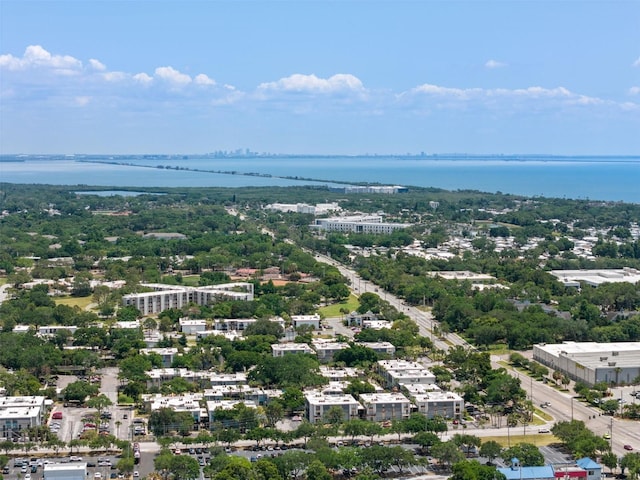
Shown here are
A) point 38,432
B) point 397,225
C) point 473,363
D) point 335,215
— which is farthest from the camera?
point 335,215

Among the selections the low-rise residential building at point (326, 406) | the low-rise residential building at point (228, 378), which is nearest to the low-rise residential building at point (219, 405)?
the low-rise residential building at point (326, 406)

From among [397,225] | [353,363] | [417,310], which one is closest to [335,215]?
[397,225]

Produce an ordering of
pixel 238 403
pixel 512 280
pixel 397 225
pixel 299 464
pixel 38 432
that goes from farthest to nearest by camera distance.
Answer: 1. pixel 397 225
2. pixel 512 280
3. pixel 238 403
4. pixel 38 432
5. pixel 299 464

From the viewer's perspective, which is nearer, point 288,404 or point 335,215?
point 288,404

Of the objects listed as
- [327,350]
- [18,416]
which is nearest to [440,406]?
[327,350]

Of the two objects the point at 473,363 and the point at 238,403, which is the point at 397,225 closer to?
the point at 473,363

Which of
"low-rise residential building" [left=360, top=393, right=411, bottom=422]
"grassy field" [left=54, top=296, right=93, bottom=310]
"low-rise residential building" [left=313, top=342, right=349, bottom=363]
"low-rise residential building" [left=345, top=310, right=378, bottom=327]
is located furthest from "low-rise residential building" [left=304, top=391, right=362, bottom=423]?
"grassy field" [left=54, top=296, right=93, bottom=310]

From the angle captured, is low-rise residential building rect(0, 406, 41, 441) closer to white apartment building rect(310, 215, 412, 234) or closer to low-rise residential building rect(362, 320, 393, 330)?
low-rise residential building rect(362, 320, 393, 330)
